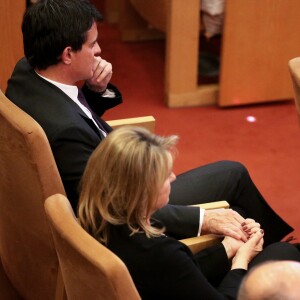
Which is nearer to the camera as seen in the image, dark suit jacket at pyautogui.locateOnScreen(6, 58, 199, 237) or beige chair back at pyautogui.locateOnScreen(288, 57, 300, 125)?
dark suit jacket at pyautogui.locateOnScreen(6, 58, 199, 237)

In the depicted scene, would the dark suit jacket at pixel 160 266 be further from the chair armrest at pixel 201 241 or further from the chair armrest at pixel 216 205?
the chair armrest at pixel 216 205

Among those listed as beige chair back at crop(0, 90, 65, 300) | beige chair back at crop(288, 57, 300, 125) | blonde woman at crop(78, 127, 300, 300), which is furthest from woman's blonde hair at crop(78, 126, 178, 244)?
beige chair back at crop(288, 57, 300, 125)

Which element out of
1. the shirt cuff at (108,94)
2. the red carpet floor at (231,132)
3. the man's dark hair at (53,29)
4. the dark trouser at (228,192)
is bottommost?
the red carpet floor at (231,132)

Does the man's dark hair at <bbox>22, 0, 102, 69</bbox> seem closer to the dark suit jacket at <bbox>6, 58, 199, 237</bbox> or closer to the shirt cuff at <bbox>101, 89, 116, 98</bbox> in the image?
the dark suit jacket at <bbox>6, 58, 199, 237</bbox>

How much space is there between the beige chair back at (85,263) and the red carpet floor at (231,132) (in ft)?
4.60

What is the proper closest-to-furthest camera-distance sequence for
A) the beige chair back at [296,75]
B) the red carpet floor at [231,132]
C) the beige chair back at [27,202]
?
the beige chair back at [27,202] → the beige chair back at [296,75] → the red carpet floor at [231,132]

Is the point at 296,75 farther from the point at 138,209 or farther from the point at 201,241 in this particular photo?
the point at 138,209

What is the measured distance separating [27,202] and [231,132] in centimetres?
169

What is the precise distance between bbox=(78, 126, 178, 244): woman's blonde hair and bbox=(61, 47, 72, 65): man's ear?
1.46 ft

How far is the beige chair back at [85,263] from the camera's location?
1.21 metres

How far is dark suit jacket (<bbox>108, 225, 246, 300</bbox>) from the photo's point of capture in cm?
145

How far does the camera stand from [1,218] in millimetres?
1810

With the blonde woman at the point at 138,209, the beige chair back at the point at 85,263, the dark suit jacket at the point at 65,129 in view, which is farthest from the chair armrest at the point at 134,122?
the beige chair back at the point at 85,263

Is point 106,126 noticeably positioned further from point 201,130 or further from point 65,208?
point 201,130
